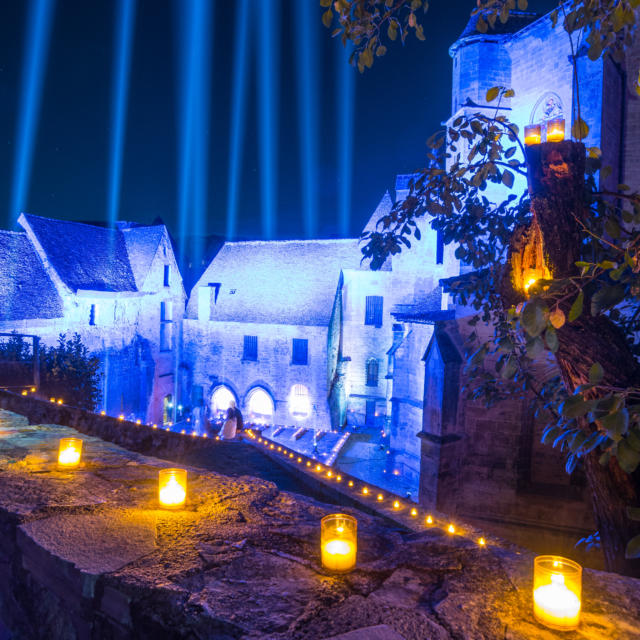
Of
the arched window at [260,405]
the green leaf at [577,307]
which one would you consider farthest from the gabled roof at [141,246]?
the green leaf at [577,307]

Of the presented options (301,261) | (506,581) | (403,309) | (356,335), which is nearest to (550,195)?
(506,581)

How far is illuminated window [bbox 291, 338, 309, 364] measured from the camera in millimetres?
28125

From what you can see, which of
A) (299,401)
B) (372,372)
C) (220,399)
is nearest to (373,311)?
(372,372)

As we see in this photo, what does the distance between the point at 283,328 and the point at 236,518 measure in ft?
84.9

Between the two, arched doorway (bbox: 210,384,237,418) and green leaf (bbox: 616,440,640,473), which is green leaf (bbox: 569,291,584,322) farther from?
arched doorway (bbox: 210,384,237,418)

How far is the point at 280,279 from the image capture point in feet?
100

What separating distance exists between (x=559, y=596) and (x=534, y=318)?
1139mm

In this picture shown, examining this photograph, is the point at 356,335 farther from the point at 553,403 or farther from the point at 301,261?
the point at 553,403

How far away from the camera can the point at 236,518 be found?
9.16 ft

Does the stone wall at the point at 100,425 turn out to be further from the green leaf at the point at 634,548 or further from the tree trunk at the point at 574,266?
the green leaf at the point at 634,548

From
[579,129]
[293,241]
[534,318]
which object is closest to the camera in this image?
[534,318]

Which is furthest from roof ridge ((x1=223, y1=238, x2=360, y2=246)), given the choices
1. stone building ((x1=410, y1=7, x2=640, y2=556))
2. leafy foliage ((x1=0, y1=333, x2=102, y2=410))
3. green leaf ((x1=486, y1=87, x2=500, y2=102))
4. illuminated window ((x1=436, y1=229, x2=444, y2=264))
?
green leaf ((x1=486, y1=87, x2=500, y2=102))

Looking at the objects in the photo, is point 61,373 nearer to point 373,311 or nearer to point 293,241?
point 373,311

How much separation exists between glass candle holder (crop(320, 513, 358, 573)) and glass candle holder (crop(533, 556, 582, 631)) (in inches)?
31.1
